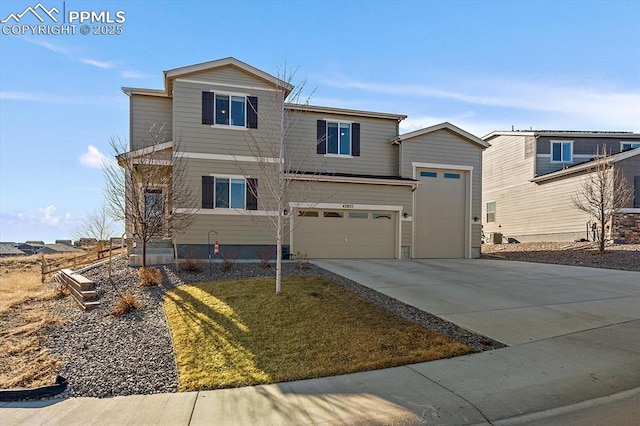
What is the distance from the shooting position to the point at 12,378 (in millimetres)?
5695

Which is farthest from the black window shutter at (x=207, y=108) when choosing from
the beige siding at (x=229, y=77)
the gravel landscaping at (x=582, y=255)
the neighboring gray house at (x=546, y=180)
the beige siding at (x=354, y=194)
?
the neighboring gray house at (x=546, y=180)

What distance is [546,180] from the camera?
83.4ft

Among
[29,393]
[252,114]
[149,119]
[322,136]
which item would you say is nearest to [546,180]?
[322,136]

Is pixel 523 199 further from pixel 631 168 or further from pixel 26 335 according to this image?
pixel 26 335

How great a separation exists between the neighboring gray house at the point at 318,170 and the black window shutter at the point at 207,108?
0.14ft

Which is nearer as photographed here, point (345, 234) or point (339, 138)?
point (345, 234)

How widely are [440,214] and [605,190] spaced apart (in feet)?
26.4

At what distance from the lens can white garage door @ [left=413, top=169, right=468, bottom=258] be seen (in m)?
19.0

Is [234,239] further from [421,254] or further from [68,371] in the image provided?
[68,371]

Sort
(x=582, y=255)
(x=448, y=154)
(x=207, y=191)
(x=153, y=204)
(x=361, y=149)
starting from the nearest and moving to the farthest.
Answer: (x=153, y=204) → (x=207, y=191) → (x=582, y=255) → (x=361, y=149) → (x=448, y=154)

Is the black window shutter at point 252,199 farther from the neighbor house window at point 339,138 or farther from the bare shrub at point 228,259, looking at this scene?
the neighbor house window at point 339,138

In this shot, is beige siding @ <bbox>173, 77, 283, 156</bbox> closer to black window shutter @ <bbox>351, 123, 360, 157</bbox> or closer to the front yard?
black window shutter @ <bbox>351, 123, 360, 157</bbox>

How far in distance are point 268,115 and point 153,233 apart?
23.1 ft

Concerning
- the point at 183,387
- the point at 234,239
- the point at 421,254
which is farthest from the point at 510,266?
the point at 183,387
